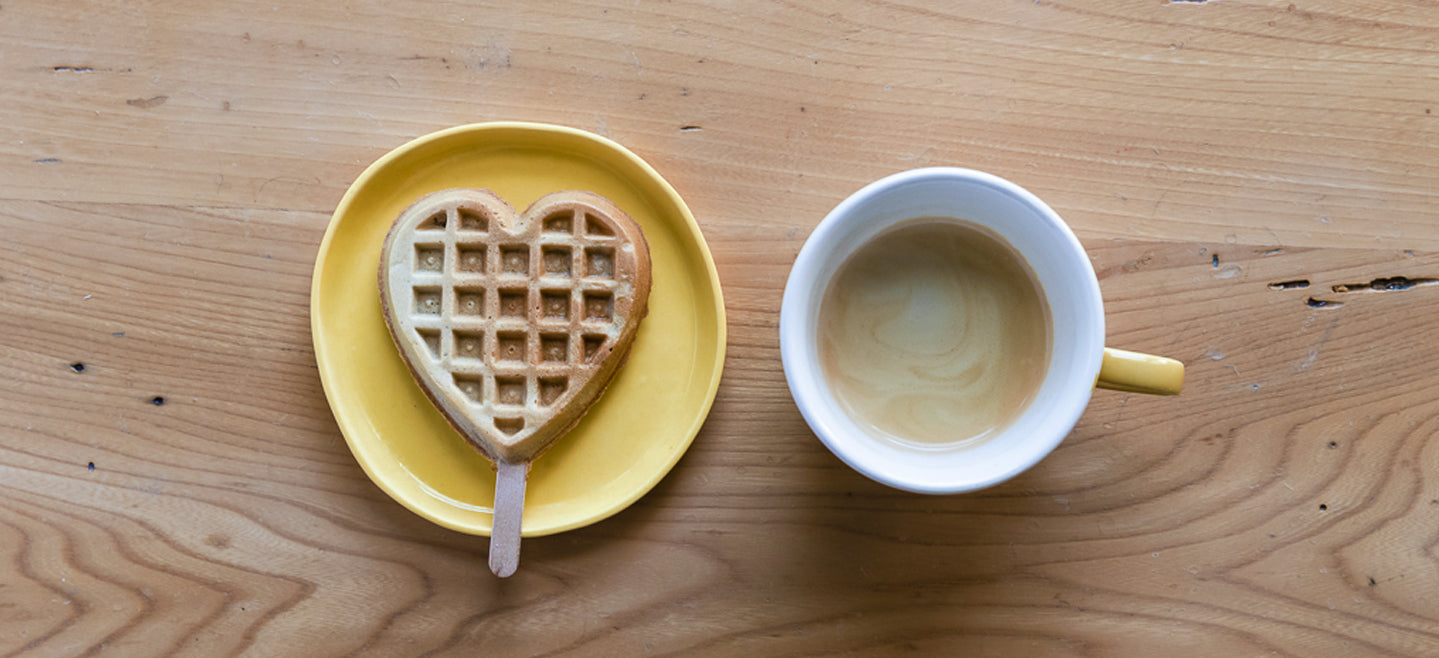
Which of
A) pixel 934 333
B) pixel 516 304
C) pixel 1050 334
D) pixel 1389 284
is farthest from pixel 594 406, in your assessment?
pixel 1389 284

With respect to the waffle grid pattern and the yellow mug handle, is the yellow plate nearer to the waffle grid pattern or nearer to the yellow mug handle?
the waffle grid pattern

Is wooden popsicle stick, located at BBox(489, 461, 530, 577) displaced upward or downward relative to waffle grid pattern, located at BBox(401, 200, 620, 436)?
downward

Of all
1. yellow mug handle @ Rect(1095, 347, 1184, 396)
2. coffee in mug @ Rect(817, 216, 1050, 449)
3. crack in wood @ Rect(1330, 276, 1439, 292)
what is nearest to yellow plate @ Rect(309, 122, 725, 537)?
coffee in mug @ Rect(817, 216, 1050, 449)

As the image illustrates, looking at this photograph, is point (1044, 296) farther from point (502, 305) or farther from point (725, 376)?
point (502, 305)

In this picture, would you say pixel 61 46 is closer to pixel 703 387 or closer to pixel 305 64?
pixel 305 64

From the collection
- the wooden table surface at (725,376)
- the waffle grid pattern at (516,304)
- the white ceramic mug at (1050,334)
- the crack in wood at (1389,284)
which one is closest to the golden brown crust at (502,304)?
the waffle grid pattern at (516,304)
